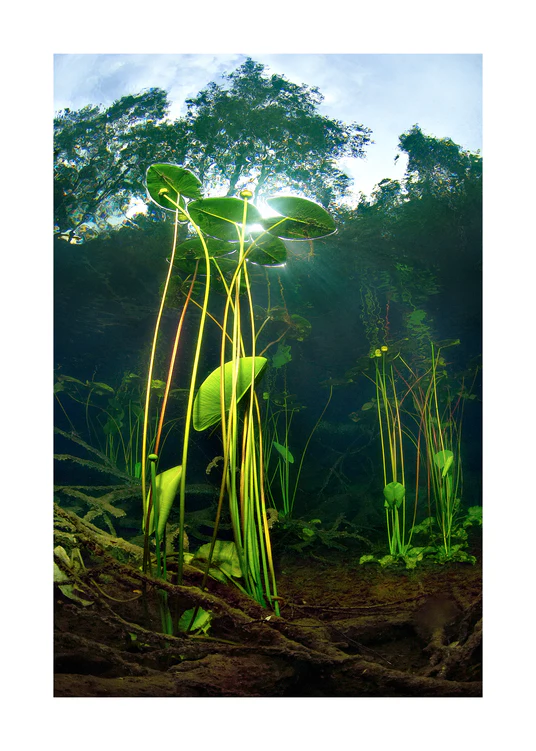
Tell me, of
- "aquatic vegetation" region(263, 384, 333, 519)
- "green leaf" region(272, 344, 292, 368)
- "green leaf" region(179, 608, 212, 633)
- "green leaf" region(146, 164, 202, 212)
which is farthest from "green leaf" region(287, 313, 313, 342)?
"green leaf" region(179, 608, 212, 633)

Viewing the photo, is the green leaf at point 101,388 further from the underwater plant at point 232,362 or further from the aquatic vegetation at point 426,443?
the aquatic vegetation at point 426,443

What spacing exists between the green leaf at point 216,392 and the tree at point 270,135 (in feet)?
2.01

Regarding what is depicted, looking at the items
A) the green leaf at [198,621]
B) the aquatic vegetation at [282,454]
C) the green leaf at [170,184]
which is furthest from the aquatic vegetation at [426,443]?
the green leaf at [170,184]

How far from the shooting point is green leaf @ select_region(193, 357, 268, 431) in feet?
5.28

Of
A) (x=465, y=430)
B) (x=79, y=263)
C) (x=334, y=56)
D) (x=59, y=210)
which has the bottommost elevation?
(x=465, y=430)

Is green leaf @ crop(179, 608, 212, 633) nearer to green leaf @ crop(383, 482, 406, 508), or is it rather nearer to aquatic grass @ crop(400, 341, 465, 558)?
green leaf @ crop(383, 482, 406, 508)

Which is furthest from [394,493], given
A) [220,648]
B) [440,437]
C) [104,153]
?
[104,153]

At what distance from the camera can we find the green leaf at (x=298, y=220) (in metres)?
1.62

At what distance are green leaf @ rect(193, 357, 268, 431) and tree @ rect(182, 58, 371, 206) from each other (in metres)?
0.61

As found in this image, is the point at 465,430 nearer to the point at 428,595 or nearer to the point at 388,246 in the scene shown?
the point at 428,595

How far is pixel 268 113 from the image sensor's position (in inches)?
69.2

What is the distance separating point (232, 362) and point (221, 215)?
472mm
